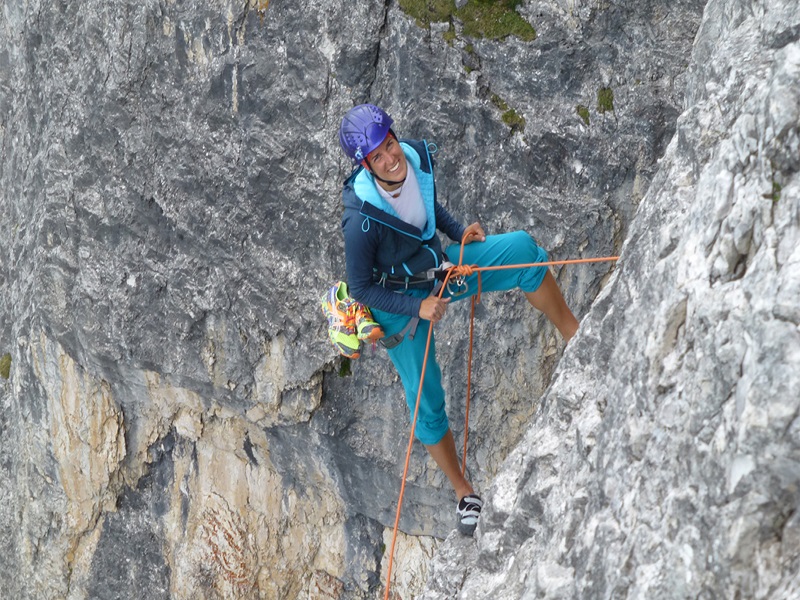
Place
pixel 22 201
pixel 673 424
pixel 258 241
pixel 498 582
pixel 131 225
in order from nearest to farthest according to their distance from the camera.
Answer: pixel 673 424 < pixel 498 582 < pixel 258 241 < pixel 131 225 < pixel 22 201

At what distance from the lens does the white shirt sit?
6094mm

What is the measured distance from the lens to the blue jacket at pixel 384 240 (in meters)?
6.00

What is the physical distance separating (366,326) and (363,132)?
1567 mm

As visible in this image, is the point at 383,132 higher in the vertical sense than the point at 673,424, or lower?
higher

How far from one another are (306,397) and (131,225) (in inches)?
136

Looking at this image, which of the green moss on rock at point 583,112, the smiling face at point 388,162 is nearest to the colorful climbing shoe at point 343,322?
the smiling face at point 388,162

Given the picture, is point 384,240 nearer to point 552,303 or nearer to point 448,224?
point 448,224

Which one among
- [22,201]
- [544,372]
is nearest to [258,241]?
[544,372]

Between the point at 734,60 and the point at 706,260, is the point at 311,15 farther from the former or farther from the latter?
the point at 706,260

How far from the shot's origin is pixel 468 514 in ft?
21.2

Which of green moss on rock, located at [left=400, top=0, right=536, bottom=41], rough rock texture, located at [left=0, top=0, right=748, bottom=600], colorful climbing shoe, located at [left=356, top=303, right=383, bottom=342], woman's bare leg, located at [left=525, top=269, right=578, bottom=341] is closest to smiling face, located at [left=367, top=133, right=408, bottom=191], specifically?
colorful climbing shoe, located at [left=356, top=303, right=383, bottom=342]

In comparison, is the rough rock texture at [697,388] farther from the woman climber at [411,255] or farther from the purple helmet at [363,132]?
the purple helmet at [363,132]

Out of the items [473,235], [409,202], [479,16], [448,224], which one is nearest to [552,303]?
[473,235]

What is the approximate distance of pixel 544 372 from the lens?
9227mm
